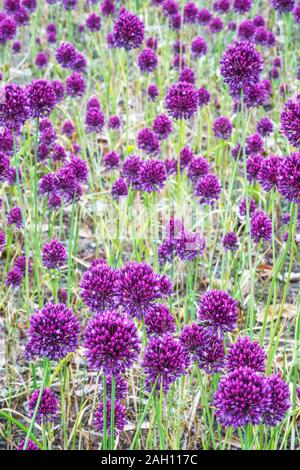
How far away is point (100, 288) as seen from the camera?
68.7 inches

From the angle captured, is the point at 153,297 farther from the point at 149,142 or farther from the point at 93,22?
the point at 93,22

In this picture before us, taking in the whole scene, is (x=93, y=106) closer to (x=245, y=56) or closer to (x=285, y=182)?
(x=245, y=56)

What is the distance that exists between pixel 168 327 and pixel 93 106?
2425mm

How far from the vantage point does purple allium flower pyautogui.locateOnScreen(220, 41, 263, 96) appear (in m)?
1.97

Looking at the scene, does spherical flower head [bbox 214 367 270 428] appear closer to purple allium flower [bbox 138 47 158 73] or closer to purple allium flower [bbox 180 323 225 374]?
purple allium flower [bbox 180 323 225 374]

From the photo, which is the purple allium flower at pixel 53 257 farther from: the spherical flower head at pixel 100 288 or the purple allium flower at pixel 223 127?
the purple allium flower at pixel 223 127

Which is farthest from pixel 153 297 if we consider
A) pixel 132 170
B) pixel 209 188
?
pixel 132 170

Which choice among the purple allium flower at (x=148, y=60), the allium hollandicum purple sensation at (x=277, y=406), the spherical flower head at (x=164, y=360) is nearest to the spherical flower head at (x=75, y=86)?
the purple allium flower at (x=148, y=60)

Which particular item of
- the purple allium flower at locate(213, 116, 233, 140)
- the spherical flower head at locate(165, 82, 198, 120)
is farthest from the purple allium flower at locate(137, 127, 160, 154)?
the purple allium flower at locate(213, 116, 233, 140)

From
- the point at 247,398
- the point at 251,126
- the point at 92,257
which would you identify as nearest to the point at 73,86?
the point at 92,257

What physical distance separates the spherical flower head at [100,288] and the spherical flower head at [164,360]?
0.21 metres

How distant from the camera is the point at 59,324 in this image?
62.8 inches

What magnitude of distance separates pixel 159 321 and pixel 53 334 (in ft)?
1.09

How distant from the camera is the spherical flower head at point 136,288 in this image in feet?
5.32
